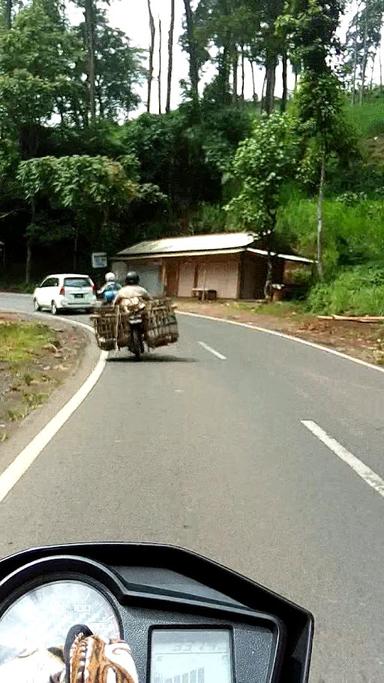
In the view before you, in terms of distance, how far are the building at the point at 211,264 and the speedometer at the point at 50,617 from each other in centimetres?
3361

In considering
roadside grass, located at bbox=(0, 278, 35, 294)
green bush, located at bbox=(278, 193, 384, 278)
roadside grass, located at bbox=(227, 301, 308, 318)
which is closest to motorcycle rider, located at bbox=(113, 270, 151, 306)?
roadside grass, located at bbox=(227, 301, 308, 318)

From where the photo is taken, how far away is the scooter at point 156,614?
5.88 ft

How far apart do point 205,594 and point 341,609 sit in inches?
90.2

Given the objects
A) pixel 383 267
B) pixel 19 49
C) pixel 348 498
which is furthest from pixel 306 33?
pixel 348 498

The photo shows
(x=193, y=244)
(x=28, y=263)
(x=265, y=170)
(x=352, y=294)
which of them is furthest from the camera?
(x=28, y=263)

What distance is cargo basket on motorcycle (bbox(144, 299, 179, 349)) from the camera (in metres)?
16.4

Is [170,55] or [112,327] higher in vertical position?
[170,55]

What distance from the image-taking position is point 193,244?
3991 centimetres

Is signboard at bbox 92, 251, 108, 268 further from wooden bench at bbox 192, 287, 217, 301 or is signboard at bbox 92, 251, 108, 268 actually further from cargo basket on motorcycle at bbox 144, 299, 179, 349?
cargo basket on motorcycle at bbox 144, 299, 179, 349

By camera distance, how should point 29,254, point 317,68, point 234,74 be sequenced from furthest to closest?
point 234,74, point 29,254, point 317,68

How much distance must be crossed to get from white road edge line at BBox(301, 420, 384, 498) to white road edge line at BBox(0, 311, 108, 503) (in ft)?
9.47

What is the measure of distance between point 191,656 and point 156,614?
0.14 meters

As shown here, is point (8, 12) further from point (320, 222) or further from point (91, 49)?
point (320, 222)

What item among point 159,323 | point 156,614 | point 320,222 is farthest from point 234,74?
point 156,614
